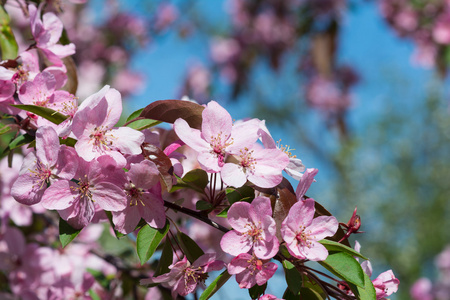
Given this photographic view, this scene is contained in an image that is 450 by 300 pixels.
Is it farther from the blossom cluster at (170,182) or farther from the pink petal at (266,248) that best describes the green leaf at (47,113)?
the pink petal at (266,248)

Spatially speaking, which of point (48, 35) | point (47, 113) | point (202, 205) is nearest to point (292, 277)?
point (202, 205)

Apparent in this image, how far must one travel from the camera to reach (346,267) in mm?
575

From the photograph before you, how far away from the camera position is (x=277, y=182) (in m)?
0.60

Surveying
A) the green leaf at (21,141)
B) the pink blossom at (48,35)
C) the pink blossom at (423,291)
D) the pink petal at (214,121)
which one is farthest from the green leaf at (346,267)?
the pink blossom at (423,291)

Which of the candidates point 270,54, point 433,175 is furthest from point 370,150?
point 270,54

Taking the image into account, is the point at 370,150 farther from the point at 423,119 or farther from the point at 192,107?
the point at 192,107

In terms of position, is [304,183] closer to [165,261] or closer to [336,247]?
[336,247]

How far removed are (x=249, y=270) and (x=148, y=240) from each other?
137 mm

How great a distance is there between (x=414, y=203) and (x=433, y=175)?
2.24 feet

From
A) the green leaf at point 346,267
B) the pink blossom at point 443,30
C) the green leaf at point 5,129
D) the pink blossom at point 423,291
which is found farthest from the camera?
the pink blossom at point 423,291

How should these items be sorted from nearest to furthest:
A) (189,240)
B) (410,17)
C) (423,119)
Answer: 1. (189,240)
2. (410,17)
3. (423,119)

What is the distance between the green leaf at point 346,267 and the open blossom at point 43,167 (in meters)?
0.34

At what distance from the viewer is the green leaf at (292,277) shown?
58cm

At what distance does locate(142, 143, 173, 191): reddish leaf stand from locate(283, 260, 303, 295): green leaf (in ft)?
0.59
